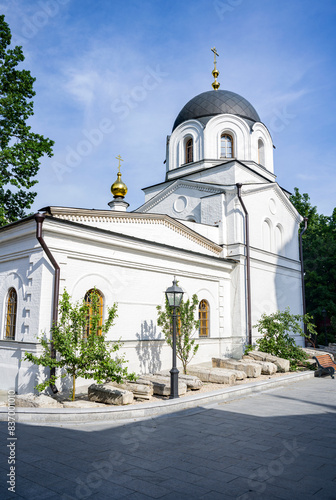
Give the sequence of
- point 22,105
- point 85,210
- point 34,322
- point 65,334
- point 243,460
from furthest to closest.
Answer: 1. point 22,105
2. point 85,210
3. point 34,322
4. point 65,334
5. point 243,460

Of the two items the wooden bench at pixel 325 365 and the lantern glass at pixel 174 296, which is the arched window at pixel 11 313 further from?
the wooden bench at pixel 325 365

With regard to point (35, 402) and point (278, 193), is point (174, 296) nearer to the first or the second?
point (35, 402)

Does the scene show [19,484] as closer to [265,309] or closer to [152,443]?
[152,443]

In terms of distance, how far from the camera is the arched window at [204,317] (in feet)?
47.0

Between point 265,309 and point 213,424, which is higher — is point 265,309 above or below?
above

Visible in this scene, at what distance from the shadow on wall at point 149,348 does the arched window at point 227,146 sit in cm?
1097

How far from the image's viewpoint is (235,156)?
19.6 metres

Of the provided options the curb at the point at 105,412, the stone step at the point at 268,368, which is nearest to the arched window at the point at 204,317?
the stone step at the point at 268,368

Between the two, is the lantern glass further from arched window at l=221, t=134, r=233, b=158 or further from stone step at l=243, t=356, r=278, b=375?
arched window at l=221, t=134, r=233, b=158

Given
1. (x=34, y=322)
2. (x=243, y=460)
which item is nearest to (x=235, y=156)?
(x=34, y=322)

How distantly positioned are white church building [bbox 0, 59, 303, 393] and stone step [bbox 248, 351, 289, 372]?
1.41 m

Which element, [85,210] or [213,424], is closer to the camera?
[213,424]

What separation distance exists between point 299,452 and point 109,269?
722 centimetres

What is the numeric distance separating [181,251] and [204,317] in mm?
2844
